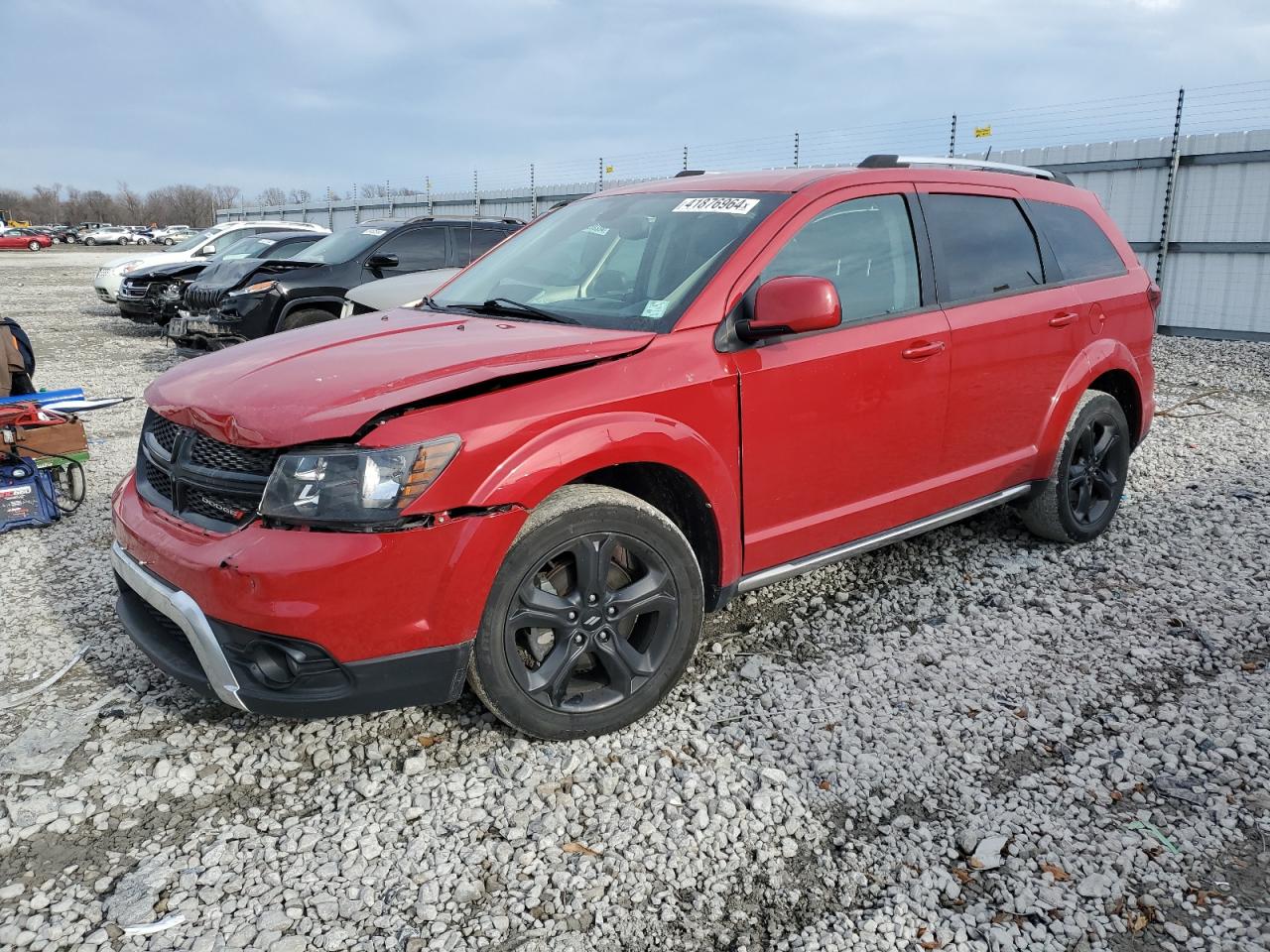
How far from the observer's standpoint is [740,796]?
2.74m

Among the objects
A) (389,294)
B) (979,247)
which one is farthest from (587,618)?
(389,294)

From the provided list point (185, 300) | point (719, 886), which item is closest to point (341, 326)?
point (719, 886)

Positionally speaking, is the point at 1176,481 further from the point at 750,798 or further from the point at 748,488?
the point at 750,798

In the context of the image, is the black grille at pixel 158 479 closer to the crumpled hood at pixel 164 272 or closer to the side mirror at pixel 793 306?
the side mirror at pixel 793 306

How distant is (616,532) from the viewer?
2893mm

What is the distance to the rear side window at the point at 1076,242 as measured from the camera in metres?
4.48

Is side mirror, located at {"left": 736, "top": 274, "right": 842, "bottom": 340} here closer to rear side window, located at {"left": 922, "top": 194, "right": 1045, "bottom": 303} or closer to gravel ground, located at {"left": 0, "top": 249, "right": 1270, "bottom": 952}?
rear side window, located at {"left": 922, "top": 194, "right": 1045, "bottom": 303}

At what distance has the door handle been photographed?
3.64 meters

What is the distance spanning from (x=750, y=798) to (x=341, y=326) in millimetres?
2274

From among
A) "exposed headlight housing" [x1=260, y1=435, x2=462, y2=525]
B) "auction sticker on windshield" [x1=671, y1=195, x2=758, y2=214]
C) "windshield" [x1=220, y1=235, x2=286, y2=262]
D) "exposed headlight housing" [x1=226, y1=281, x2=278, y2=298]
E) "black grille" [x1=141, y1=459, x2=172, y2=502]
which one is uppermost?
"auction sticker on windshield" [x1=671, y1=195, x2=758, y2=214]

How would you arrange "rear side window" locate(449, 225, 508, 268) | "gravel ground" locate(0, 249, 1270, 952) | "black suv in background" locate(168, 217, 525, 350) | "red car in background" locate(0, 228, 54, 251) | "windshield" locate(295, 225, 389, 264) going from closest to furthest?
"gravel ground" locate(0, 249, 1270, 952)
"black suv in background" locate(168, 217, 525, 350)
"windshield" locate(295, 225, 389, 264)
"rear side window" locate(449, 225, 508, 268)
"red car in background" locate(0, 228, 54, 251)

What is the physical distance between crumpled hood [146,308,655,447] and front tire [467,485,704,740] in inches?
17.9

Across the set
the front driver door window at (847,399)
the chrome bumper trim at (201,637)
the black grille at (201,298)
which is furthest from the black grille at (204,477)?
the black grille at (201,298)

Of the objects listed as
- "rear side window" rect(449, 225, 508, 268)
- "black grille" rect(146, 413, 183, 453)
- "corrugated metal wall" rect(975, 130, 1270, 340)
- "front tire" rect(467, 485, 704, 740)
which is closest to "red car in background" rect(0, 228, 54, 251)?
"rear side window" rect(449, 225, 508, 268)
